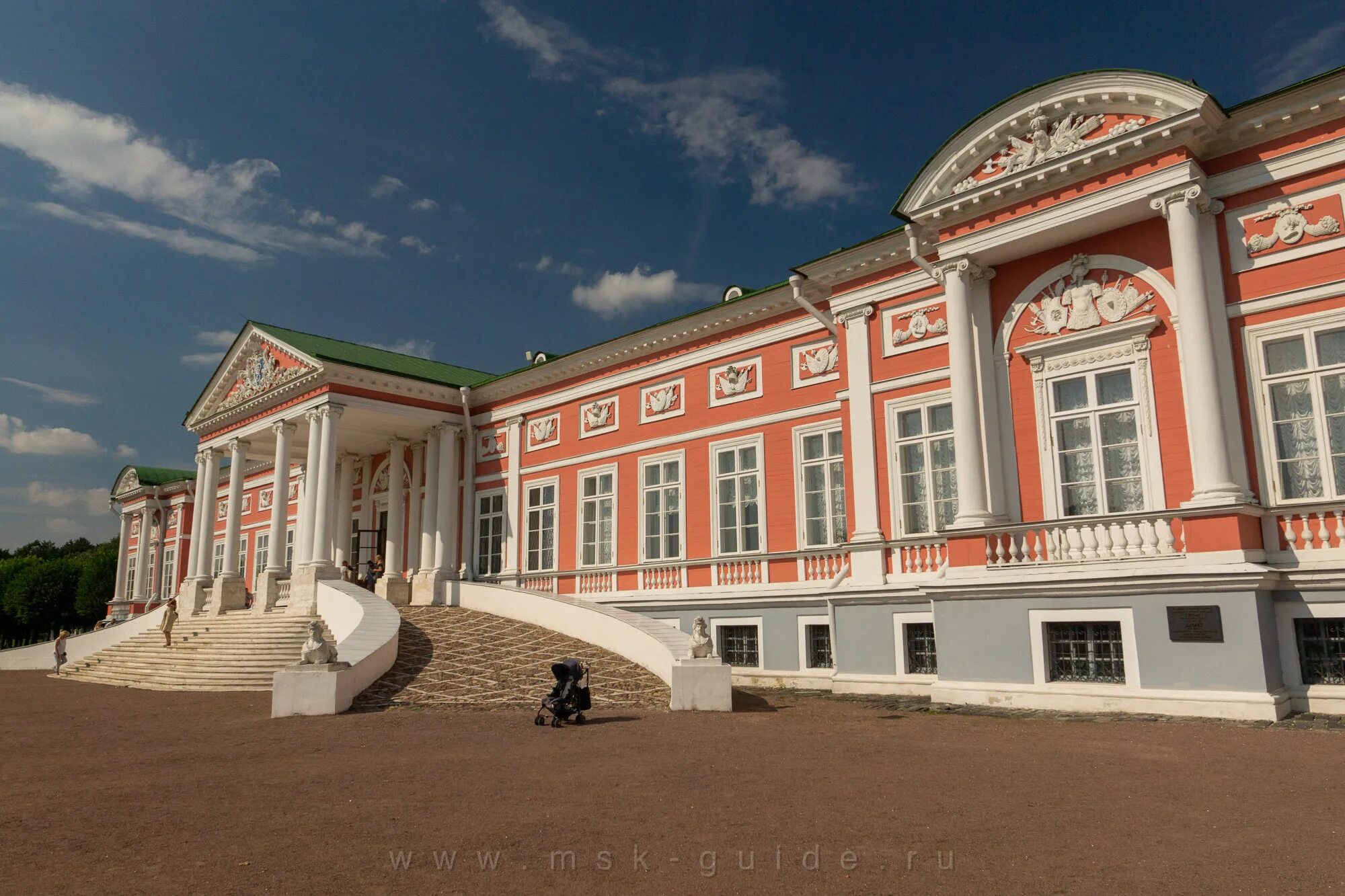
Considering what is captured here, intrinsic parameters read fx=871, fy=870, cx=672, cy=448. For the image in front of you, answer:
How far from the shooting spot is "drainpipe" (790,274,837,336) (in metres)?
16.4

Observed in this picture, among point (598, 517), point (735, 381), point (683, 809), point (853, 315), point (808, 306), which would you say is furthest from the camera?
point (598, 517)

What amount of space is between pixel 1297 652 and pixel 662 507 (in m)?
12.1

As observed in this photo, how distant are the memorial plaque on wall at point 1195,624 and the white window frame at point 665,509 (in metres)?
9.97

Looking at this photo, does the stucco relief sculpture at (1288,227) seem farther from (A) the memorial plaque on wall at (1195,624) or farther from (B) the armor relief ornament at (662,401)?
(B) the armor relief ornament at (662,401)

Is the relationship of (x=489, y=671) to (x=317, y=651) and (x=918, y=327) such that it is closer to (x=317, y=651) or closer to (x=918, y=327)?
(x=317, y=651)

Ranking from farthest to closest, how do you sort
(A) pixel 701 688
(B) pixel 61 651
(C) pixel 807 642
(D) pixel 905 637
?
(B) pixel 61 651
(C) pixel 807 642
(D) pixel 905 637
(A) pixel 701 688

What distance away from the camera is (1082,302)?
1269 cm

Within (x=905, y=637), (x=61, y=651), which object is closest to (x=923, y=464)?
(x=905, y=637)

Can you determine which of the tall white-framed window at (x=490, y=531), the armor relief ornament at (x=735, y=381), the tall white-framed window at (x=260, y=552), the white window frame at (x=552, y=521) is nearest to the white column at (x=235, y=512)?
the tall white-framed window at (x=490, y=531)

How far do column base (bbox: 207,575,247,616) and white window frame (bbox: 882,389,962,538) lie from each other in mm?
19072

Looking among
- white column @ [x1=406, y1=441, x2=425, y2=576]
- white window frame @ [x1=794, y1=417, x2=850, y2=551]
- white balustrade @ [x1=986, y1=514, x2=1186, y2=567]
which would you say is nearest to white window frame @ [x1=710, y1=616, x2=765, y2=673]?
white window frame @ [x1=794, y1=417, x2=850, y2=551]

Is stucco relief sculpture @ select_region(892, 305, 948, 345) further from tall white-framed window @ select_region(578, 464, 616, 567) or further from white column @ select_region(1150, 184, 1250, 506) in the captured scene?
tall white-framed window @ select_region(578, 464, 616, 567)

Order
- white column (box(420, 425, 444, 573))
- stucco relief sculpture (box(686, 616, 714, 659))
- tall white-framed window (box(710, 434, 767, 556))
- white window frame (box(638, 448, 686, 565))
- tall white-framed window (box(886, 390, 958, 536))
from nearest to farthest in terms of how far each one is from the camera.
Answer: stucco relief sculpture (box(686, 616, 714, 659)) < tall white-framed window (box(886, 390, 958, 536)) < tall white-framed window (box(710, 434, 767, 556)) < white window frame (box(638, 448, 686, 565)) < white column (box(420, 425, 444, 573))

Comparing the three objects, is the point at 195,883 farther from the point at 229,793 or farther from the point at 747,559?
the point at 747,559
